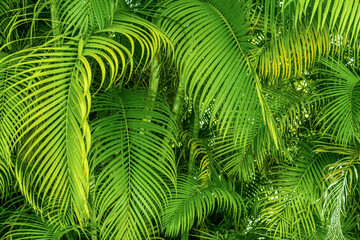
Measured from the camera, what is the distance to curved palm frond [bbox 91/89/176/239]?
54.0 inches

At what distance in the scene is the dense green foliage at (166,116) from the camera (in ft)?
3.78

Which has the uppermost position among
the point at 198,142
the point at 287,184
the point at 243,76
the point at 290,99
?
the point at 243,76

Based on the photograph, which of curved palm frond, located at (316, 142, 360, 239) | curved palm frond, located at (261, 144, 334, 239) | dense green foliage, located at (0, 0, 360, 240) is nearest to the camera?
dense green foliage, located at (0, 0, 360, 240)

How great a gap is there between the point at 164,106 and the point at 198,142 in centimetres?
23

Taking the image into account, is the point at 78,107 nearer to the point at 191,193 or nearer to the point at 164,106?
the point at 164,106

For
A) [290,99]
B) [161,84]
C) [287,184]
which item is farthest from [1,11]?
[287,184]

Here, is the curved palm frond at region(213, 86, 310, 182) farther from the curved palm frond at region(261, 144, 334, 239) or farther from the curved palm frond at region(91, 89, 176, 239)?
the curved palm frond at region(91, 89, 176, 239)

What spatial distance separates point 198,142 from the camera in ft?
5.55

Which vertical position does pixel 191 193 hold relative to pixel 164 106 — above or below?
below

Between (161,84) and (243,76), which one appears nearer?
(243,76)

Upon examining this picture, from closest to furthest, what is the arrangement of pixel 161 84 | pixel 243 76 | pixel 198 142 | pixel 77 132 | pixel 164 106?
pixel 77 132 → pixel 243 76 → pixel 164 106 → pixel 198 142 → pixel 161 84

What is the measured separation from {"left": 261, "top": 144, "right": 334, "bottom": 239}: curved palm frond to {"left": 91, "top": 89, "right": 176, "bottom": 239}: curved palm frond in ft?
1.52

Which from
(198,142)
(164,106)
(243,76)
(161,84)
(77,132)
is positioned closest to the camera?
(77,132)

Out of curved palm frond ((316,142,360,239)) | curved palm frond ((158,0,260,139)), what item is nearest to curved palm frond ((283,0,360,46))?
curved palm frond ((158,0,260,139))
